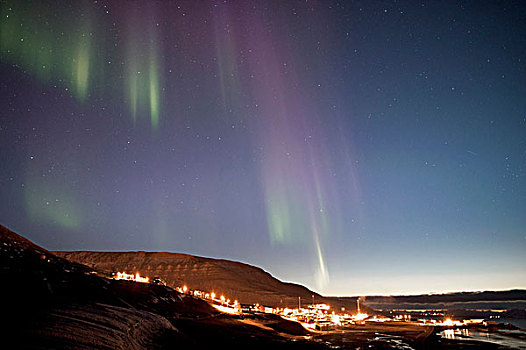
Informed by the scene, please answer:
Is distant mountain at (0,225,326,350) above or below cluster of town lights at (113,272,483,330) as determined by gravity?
above

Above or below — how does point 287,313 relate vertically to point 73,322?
below

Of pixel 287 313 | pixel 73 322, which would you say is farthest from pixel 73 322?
Result: pixel 287 313

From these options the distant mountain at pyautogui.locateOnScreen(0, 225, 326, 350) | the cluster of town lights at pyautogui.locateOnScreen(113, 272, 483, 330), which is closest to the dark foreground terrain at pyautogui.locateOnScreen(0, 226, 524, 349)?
the distant mountain at pyautogui.locateOnScreen(0, 225, 326, 350)

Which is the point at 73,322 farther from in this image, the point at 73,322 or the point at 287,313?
the point at 287,313

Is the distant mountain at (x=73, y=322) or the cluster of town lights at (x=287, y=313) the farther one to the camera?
the cluster of town lights at (x=287, y=313)

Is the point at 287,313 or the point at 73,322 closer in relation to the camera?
the point at 73,322

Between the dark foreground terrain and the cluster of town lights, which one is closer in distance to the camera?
the dark foreground terrain

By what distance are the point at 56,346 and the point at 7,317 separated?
2765 millimetres

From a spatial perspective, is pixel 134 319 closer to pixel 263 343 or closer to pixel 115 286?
pixel 263 343

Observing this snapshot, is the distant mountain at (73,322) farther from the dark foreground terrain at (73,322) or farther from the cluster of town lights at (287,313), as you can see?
the cluster of town lights at (287,313)

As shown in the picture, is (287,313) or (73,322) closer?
(73,322)

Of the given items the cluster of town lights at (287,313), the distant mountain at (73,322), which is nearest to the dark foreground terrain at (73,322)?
the distant mountain at (73,322)

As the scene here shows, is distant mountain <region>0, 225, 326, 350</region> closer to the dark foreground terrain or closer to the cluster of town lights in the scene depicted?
the dark foreground terrain

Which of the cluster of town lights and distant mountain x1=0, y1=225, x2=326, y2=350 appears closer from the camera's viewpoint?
distant mountain x1=0, y1=225, x2=326, y2=350
